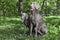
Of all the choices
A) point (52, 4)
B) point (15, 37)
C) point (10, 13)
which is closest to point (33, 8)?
point (15, 37)

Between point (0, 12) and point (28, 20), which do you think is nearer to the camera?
point (28, 20)

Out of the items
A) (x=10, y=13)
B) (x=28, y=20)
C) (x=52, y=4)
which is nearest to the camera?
(x=28, y=20)

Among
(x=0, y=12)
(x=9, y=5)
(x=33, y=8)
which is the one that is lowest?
(x=0, y=12)

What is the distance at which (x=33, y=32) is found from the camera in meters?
10.1

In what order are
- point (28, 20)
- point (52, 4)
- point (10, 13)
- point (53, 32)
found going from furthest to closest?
1. point (52, 4)
2. point (10, 13)
3. point (28, 20)
4. point (53, 32)

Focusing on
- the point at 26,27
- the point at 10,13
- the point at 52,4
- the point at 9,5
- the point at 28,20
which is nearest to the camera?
the point at 28,20

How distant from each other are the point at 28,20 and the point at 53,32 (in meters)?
1.69

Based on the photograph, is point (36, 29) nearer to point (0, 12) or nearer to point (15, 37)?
point (15, 37)

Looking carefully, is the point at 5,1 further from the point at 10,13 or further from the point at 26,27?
the point at 26,27

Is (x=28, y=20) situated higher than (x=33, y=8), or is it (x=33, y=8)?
(x=33, y=8)

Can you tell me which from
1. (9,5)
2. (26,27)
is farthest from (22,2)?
(26,27)

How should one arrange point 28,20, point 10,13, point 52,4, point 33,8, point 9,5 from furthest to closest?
point 52,4 → point 10,13 → point 9,5 → point 28,20 → point 33,8

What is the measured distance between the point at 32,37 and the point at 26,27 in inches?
59.5

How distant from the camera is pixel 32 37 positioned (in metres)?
9.34
